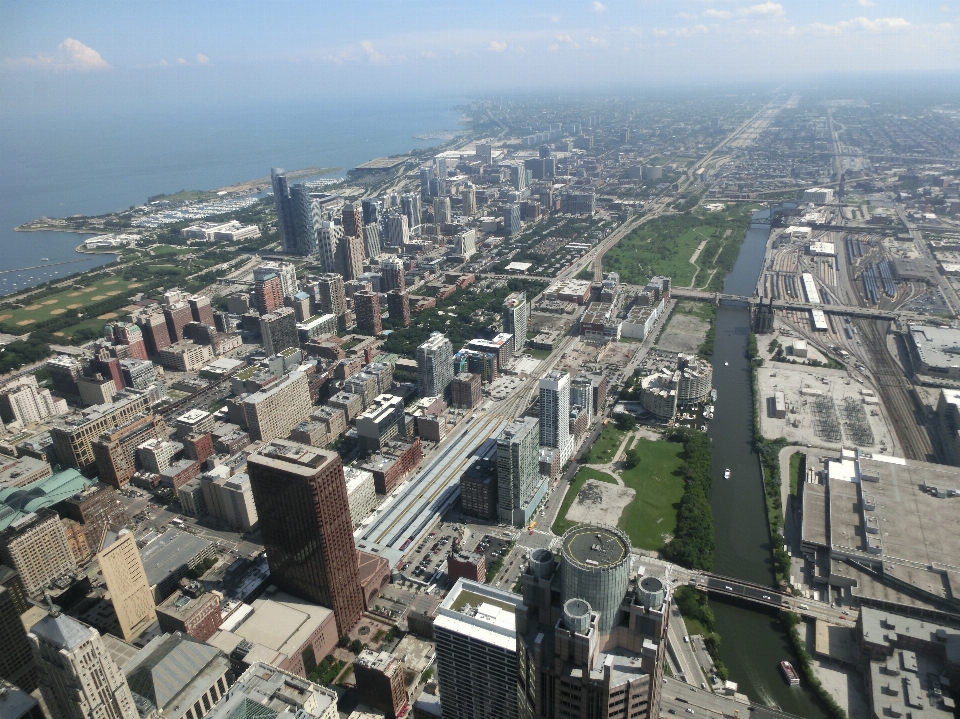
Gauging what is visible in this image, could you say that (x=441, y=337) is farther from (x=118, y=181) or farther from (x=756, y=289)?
(x=118, y=181)

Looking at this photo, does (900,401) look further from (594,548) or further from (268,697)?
(268,697)

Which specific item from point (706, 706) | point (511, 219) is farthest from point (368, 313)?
point (706, 706)

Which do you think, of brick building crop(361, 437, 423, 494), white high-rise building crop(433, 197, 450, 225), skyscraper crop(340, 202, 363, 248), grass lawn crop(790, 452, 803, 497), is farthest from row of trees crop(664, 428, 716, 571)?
white high-rise building crop(433, 197, 450, 225)

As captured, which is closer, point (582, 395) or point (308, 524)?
point (308, 524)

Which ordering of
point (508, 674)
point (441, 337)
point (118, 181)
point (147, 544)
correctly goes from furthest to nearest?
1. point (118, 181)
2. point (441, 337)
3. point (147, 544)
4. point (508, 674)

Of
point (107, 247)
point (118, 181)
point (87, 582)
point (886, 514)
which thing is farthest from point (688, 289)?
point (118, 181)

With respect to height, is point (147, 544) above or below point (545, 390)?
below

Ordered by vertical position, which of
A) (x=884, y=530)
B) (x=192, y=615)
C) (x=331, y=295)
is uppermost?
(x=331, y=295)
